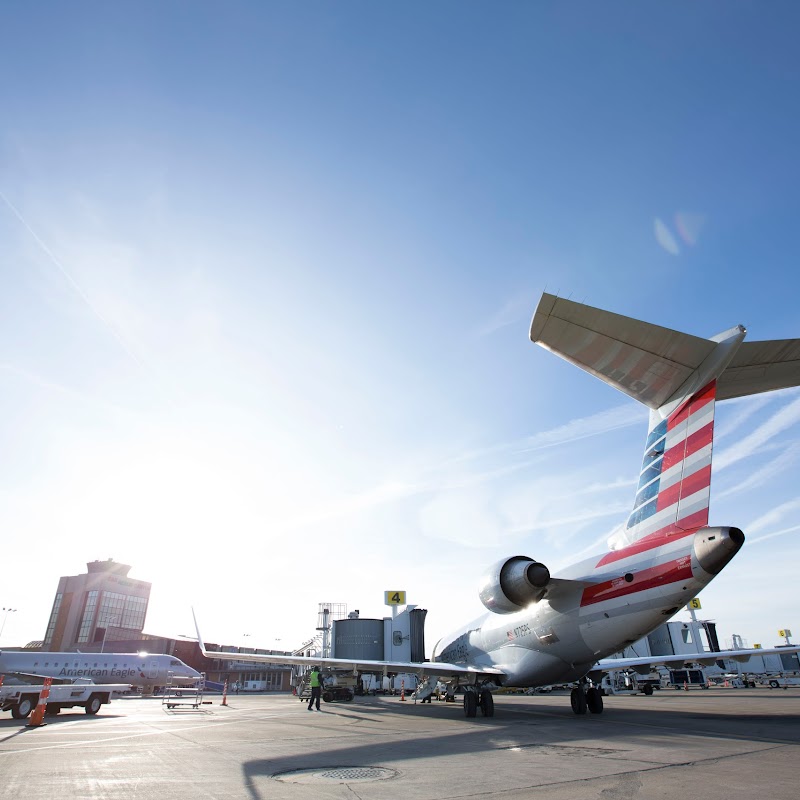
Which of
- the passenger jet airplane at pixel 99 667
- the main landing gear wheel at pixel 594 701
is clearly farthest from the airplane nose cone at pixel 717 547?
the passenger jet airplane at pixel 99 667

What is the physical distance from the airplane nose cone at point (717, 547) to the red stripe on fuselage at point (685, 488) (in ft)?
3.26

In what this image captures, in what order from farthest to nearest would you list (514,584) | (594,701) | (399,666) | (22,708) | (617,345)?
(22,708) → (399,666) → (594,701) → (514,584) → (617,345)

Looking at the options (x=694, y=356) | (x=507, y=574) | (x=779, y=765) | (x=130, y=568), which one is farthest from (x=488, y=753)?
(x=130, y=568)

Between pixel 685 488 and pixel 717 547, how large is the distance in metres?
1.49

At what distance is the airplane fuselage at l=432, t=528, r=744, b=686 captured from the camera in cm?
890

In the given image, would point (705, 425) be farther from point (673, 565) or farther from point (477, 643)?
point (477, 643)

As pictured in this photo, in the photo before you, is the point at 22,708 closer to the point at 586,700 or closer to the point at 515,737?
the point at 515,737

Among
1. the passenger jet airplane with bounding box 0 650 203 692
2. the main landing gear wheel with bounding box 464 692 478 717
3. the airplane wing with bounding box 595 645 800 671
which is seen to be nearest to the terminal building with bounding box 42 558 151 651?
the passenger jet airplane with bounding box 0 650 203 692

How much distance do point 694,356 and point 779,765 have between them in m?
6.59

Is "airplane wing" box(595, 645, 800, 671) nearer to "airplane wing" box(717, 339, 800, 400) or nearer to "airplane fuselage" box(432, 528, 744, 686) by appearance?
"airplane fuselage" box(432, 528, 744, 686)

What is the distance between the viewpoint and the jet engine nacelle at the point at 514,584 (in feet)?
35.2

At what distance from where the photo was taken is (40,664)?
2500 cm

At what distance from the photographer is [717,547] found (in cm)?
851

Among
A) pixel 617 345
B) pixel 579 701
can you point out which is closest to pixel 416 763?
pixel 617 345
